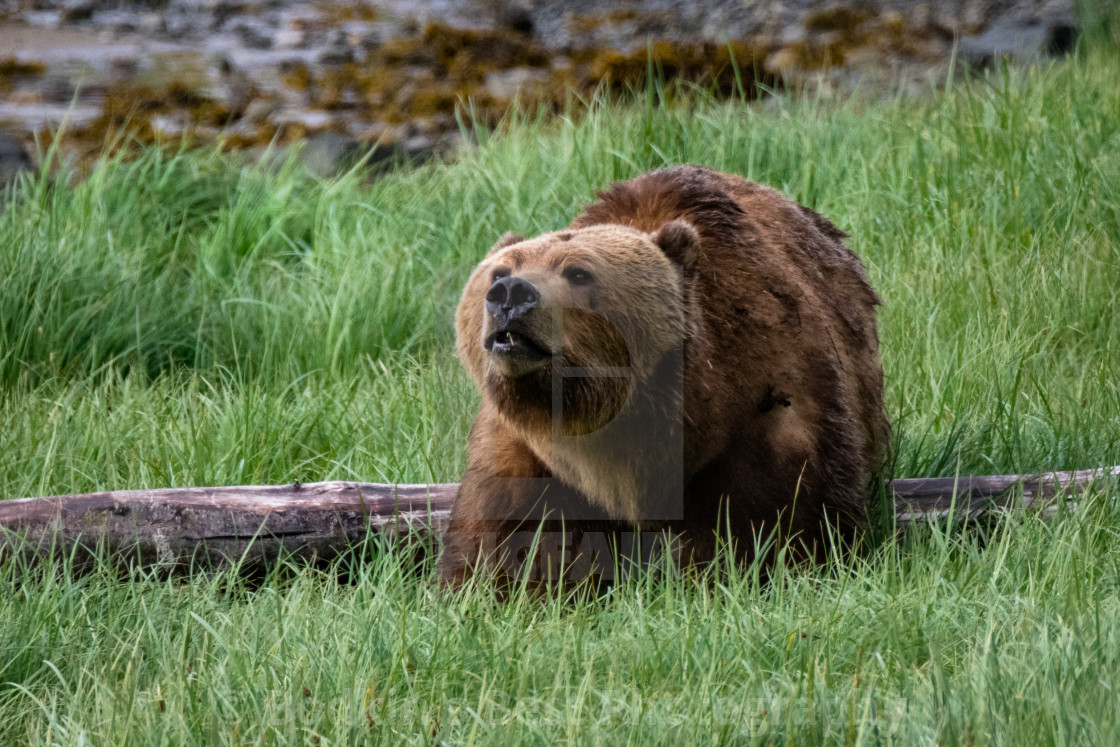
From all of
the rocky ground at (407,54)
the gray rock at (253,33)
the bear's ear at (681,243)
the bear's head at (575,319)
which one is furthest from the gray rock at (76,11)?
the bear's ear at (681,243)

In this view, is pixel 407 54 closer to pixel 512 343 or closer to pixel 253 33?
pixel 253 33

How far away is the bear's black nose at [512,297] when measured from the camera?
8.58 feet

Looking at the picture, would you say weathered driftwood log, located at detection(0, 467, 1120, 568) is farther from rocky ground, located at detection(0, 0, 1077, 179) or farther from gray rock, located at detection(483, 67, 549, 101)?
gray rock, located at detection(483, 67, 549, 101)

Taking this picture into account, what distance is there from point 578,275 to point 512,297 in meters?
0.27

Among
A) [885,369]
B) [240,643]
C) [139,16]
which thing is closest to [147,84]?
[139,16]

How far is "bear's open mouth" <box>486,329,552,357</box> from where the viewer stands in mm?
2652

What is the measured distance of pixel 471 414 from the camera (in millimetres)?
3979

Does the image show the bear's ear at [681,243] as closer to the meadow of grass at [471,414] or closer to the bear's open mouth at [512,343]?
the bear's open mouth at [512,343]

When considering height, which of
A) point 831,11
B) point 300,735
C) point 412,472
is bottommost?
point 412,472

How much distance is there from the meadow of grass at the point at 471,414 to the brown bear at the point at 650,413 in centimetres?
18

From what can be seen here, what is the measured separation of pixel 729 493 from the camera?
9.79ft

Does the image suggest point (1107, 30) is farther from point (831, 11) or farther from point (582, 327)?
point (582, 327)

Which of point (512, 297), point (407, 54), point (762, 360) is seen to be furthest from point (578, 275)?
point (407, 54)

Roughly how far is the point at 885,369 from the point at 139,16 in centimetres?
660
